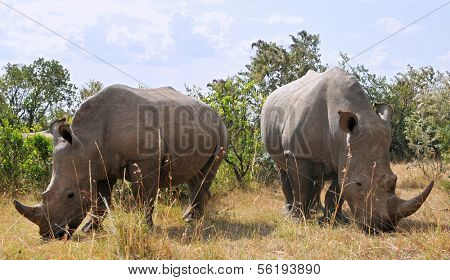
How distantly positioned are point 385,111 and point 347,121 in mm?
898

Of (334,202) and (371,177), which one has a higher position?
(371,177)

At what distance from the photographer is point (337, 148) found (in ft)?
22.7

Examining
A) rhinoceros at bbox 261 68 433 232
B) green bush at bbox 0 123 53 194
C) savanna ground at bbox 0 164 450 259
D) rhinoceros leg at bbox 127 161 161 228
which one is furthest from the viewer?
green bush at bbox 0 123 53 194

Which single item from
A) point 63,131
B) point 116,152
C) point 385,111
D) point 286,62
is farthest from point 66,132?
point 286,62

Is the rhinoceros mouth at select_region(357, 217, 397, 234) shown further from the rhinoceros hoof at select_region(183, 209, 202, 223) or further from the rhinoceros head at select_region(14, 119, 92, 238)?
the rhinoceros head at select_region(14, 119, 92, 238)

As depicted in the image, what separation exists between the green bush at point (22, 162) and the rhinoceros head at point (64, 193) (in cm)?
488

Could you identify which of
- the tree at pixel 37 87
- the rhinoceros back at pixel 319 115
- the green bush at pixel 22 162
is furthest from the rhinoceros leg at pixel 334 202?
the tree at pixel 37 87

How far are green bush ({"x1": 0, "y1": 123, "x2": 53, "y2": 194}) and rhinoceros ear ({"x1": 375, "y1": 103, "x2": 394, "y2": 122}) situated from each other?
24.0 feet

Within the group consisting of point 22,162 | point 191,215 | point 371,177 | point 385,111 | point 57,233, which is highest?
point 385,111

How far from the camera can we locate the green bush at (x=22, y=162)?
1102 cm

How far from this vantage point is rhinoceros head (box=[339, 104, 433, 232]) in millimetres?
6148

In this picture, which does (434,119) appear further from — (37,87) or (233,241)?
(37,87)

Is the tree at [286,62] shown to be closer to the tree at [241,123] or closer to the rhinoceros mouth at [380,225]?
the tree at [241,123]

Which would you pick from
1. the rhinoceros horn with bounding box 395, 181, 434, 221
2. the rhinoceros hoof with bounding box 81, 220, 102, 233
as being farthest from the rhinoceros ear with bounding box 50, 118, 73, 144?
the rhinoceros horn with bounding box 395, 181, 434, 221
